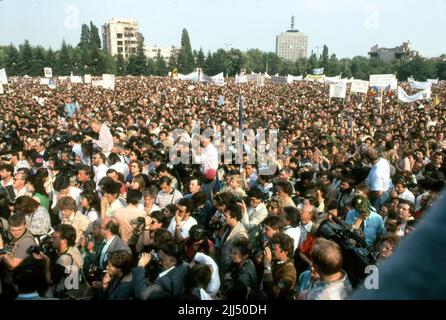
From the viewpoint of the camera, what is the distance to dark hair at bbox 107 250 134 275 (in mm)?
3365

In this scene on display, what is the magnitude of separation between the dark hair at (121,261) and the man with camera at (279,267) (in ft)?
3.95

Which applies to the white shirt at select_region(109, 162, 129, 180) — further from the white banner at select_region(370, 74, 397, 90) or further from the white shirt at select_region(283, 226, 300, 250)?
the white banner at select_region(370, 74, 397, 90)

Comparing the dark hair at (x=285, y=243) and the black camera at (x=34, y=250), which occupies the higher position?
the dark hair at (x=285, y=243)

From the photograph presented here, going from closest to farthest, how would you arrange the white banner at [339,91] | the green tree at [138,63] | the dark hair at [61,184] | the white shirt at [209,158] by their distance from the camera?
the dark hair at [61,184] → the white shirt at [209,158] → the white banner at [339,91] → the green tree at [138,63]

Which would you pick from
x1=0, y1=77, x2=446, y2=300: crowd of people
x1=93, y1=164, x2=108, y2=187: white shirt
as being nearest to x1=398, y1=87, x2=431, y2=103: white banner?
x1=0, y1=77, x2=446, y2=300: crowd of people

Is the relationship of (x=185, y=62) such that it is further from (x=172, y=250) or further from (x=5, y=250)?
(x=172, y=250)

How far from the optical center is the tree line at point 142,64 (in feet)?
216

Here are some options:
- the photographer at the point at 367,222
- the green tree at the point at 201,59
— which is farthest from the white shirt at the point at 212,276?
the green tree at the point at 201,59

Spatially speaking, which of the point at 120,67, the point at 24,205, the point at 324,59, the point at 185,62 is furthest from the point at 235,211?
the point at 324,59

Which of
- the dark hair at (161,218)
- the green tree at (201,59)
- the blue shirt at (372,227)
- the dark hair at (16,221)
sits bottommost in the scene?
the blue shirt at (372,227)

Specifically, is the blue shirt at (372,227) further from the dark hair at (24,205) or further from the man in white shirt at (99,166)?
the man in white shirt at (99,166)

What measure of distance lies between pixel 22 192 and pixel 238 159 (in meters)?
3.95

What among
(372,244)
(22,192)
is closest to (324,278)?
(372,244)
